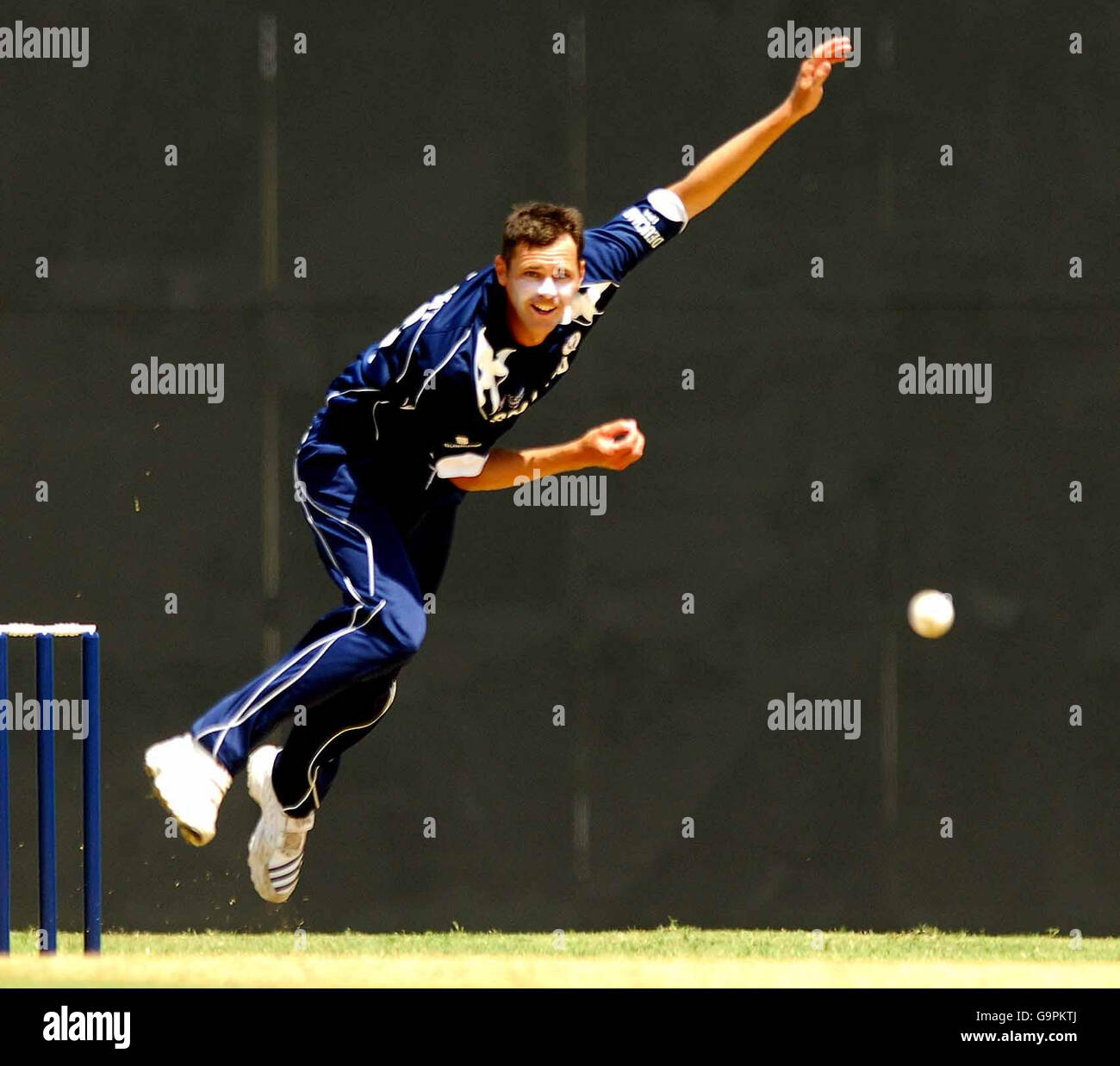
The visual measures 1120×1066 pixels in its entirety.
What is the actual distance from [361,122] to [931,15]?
2659 millimetres

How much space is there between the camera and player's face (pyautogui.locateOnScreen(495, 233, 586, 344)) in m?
5.17

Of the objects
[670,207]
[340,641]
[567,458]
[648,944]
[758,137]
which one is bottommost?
[648,944]

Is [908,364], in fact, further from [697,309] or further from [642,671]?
[642,671]

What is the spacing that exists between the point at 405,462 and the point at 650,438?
9.49 ft

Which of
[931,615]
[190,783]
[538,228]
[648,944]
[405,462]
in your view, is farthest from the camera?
[648,944]

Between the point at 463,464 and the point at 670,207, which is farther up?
the point at 670,207

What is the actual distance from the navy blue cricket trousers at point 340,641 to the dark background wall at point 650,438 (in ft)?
8.47

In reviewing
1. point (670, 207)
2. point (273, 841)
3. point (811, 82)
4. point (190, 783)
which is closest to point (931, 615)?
point (670, 207)

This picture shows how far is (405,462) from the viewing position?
554 centimetres

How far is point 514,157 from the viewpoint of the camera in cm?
828
